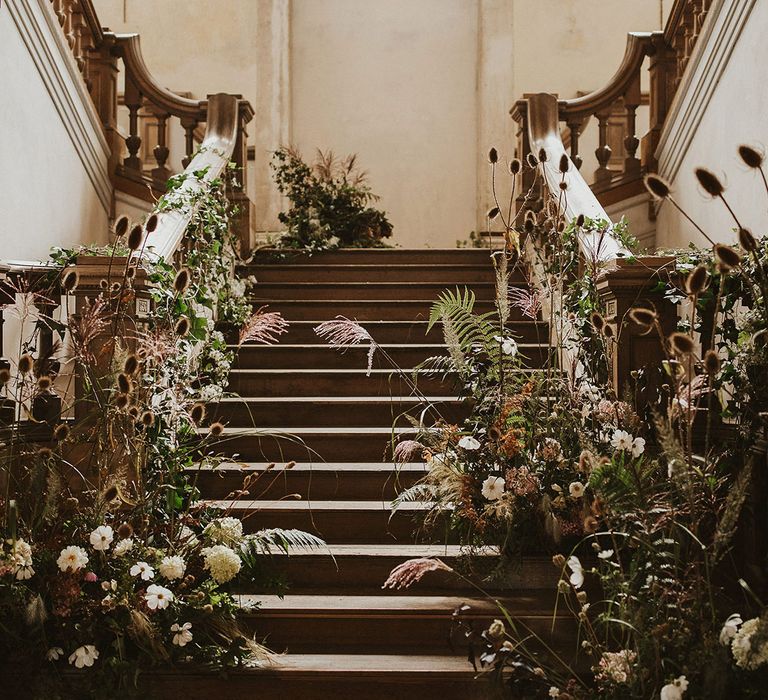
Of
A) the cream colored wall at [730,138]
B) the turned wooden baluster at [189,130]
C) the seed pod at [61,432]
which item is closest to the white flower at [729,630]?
the seed pod at [61,432]

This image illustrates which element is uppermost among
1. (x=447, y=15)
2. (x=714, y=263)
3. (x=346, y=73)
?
(x=447, y=15)

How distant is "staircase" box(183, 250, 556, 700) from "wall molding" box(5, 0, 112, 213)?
135cm

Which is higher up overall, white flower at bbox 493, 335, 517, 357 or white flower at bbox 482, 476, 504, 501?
white flower at bbox 493, 335, 517, 357

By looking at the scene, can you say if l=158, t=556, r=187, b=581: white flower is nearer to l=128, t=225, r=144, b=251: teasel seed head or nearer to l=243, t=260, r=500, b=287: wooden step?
l=128, t=225, r=144, b=251: teasel seed head

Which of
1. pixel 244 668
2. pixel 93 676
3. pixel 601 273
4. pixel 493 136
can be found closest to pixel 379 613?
pixel 244 668

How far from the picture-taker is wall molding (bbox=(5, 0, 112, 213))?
553cm

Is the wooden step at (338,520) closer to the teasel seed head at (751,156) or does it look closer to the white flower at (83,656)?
the white flower at (83,656)

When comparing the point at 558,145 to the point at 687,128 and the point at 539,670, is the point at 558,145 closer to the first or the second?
the point at 687,128

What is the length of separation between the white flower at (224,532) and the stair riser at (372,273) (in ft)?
10.8

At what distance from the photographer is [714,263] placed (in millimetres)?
3518

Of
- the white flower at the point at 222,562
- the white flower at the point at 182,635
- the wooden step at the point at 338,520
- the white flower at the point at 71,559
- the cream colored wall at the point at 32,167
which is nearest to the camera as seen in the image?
the white flower at the point at 71,559

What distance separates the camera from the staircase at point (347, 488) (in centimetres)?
333

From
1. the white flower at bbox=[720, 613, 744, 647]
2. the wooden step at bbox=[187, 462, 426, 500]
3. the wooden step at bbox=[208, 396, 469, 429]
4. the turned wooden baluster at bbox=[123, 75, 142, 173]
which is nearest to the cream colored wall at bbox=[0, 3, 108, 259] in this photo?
the turned wooden baluster at bbox=[123, 75, 142, 173]

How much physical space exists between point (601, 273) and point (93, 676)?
252 cm
